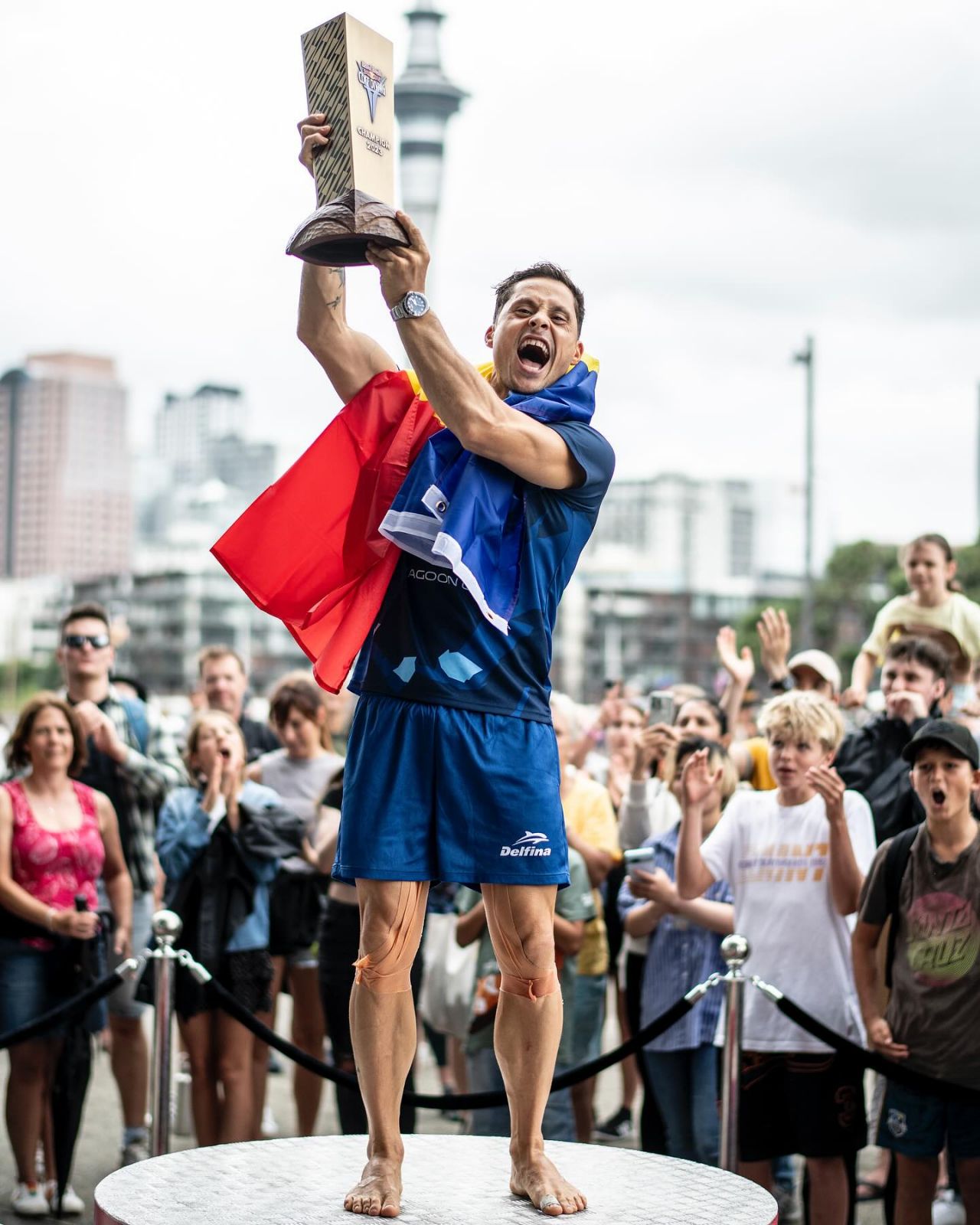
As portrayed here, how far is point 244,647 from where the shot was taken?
134 meters

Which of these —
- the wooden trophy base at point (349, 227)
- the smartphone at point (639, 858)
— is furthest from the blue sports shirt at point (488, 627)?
the smartphone at point (639, 858)

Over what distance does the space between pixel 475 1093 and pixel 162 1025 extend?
1.02m

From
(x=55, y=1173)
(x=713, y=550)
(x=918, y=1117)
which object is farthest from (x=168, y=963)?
(x=713, y=550)

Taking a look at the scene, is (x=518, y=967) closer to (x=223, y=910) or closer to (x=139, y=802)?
(x=223, y=910)

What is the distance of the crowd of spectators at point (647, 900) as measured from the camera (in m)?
5.18

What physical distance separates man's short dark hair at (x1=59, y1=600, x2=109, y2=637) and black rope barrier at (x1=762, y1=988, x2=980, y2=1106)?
3.63m

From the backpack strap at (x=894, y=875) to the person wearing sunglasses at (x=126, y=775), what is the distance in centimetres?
314

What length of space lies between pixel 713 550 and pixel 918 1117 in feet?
539

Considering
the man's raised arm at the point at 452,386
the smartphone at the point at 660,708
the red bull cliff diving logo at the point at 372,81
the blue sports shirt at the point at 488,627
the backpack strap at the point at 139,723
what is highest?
the red bull cliff diving logo at the point at 372,81

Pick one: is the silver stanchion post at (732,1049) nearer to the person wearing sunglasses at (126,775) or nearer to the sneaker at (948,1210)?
the sneaker at (948,1210)

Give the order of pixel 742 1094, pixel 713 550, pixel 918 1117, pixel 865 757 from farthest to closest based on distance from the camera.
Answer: pixel 713 550 → pixel 865 757 → pixel 742 1094 → pixel 918 1117

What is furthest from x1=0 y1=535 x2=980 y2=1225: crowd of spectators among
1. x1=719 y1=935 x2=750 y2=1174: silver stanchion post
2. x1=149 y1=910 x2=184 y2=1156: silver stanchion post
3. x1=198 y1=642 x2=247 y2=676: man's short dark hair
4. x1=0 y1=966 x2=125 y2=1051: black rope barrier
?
x1=149 y1=910 x2=184 y2=1156: silver stanchion post

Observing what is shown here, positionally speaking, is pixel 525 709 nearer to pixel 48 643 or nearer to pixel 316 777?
pixel 316 777

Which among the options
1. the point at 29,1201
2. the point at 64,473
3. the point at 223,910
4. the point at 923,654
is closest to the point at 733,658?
the point at 923,654
